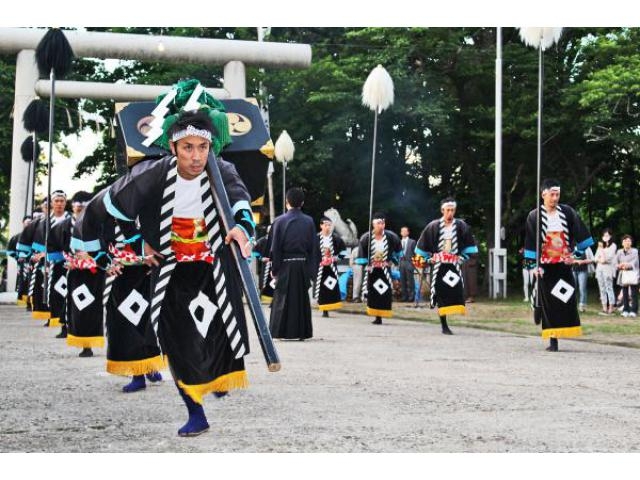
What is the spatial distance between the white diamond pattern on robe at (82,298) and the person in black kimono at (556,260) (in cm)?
446

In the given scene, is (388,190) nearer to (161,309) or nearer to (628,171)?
(628,171)

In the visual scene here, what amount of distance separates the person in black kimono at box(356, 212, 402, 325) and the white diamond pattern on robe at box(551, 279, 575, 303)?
17.2 feet

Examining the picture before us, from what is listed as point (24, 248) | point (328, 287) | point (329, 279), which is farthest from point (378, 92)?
point (24, 248)

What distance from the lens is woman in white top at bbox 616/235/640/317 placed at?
17.0 meters

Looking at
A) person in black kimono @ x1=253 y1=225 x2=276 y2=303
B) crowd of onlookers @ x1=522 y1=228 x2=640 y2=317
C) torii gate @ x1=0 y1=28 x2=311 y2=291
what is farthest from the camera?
torii gate @ x1=0 y1=28 x2=311 y2=291

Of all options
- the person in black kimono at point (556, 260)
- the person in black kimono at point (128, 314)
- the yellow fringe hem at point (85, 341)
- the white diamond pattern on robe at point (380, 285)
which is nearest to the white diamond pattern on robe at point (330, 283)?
the white diamond pattern on robe at point (380, 285)

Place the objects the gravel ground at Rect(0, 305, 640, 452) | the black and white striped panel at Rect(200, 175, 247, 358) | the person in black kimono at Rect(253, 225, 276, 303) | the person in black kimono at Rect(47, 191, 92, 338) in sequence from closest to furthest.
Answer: the gravel ground at Rect(0, 305, 640, 452), the black and white striped panel at Rect(200, 175, 247, 358), the person in black kimono at Rect(47, 191, 92, 338), the person in black kimono at Rect(253, 225, 276, 303)

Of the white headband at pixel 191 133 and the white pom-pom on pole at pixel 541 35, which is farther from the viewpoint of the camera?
the white pom-pom on pole at pixel 541 35

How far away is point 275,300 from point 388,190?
14.6 meters

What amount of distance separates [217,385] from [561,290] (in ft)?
19.7

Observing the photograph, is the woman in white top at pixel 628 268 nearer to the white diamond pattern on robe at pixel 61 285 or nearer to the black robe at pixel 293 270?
the black robe at pixel 293 270

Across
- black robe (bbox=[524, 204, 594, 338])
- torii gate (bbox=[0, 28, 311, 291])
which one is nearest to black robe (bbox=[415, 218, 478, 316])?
black robe (bbox=[524, 204, 594, 338])

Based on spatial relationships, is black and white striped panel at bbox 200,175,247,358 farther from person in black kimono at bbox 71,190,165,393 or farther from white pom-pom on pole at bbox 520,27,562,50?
white pom-pom on pole at bbox 520,27,562,50

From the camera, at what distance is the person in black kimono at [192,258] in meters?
5.72
